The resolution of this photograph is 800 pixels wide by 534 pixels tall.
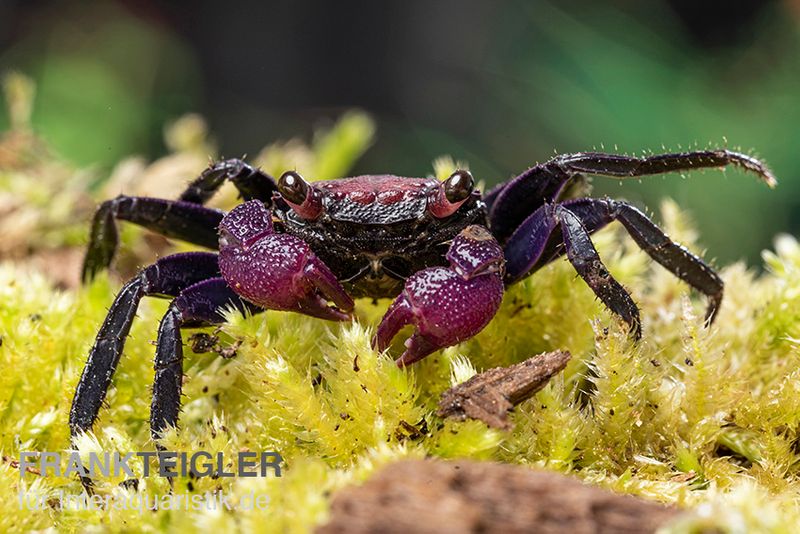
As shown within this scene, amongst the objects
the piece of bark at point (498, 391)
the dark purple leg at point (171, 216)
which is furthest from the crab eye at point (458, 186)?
the dark purple leg at point (171, 216)

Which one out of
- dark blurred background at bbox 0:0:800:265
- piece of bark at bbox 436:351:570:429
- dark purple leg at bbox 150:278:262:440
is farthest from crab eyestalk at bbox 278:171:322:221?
dark blurred background at bbox 0:0:800:265

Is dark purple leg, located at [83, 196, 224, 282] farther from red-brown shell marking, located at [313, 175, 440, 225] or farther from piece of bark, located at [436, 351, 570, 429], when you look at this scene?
piece of bark, located at [436, 351, 570, 429]

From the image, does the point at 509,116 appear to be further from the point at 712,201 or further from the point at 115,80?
the point at 115,80

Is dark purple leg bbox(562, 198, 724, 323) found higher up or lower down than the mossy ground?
higher up

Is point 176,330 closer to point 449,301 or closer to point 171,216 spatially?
point 171,216

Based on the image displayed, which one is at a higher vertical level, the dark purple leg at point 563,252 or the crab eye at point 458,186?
the crab eye at point 458,186

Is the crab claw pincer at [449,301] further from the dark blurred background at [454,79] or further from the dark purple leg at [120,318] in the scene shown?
the dark blurred background at [454,79]
